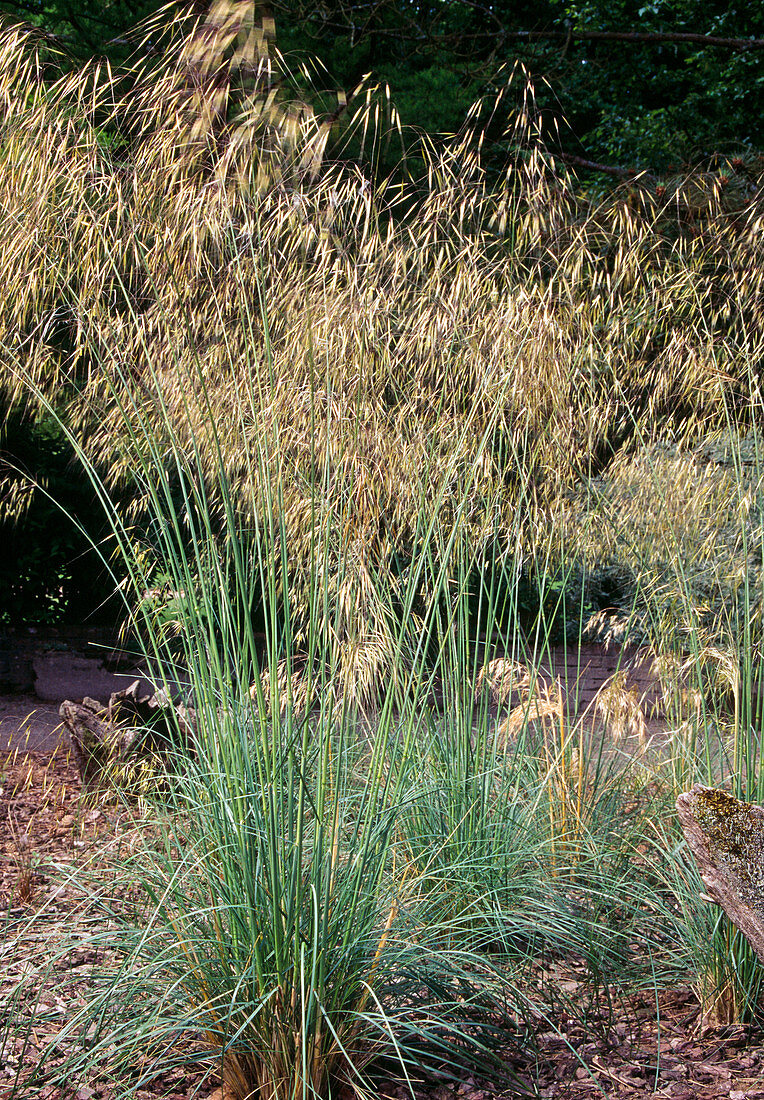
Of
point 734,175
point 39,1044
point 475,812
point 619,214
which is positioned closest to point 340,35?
point 734,175

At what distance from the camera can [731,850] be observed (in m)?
1.63

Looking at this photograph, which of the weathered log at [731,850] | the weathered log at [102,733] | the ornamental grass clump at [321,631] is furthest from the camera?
the weathered log at [102,733]

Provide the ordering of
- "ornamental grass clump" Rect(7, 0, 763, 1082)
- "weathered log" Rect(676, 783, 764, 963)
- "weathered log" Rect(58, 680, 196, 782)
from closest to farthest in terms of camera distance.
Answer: "ornamental grass clump" Rect(7, 0, 763, 1082)
"weathered log" Rect(676, 783, 764, 963)
"weathered log" Rect(58, 680, 196, 782)

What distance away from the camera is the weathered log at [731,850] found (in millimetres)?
1619

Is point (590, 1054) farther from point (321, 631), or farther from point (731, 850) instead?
point (321, 631)

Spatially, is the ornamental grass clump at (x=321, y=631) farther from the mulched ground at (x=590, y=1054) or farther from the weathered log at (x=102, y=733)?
the weathered log at (x=102, y=733)

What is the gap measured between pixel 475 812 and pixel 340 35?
6911 millimetres

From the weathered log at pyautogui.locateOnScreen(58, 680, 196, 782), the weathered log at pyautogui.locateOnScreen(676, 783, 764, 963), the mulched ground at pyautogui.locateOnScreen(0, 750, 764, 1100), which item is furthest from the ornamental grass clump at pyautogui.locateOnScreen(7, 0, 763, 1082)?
the weathered log at pyautogui.locateOnScreen(58, 680, 196, 782)

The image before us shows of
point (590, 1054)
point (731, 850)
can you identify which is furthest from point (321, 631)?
point (590, 1054)

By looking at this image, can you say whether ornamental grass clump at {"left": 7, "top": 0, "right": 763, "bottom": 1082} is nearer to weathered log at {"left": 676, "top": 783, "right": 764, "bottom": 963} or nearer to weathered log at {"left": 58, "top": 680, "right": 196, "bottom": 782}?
weathered log at {"left": 676, "top": 783, "right": 764, "bottom": 963}

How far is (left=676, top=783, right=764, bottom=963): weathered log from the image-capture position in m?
1.62

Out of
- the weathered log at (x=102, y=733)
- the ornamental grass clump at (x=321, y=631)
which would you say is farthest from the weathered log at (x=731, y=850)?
the weathered log at (x=102, y=733)

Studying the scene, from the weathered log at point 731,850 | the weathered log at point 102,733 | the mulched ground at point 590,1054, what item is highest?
the weathered log at point 731,850

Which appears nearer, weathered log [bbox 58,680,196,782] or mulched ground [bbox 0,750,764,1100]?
mulched ground [bbox 0,750,764,1100]
